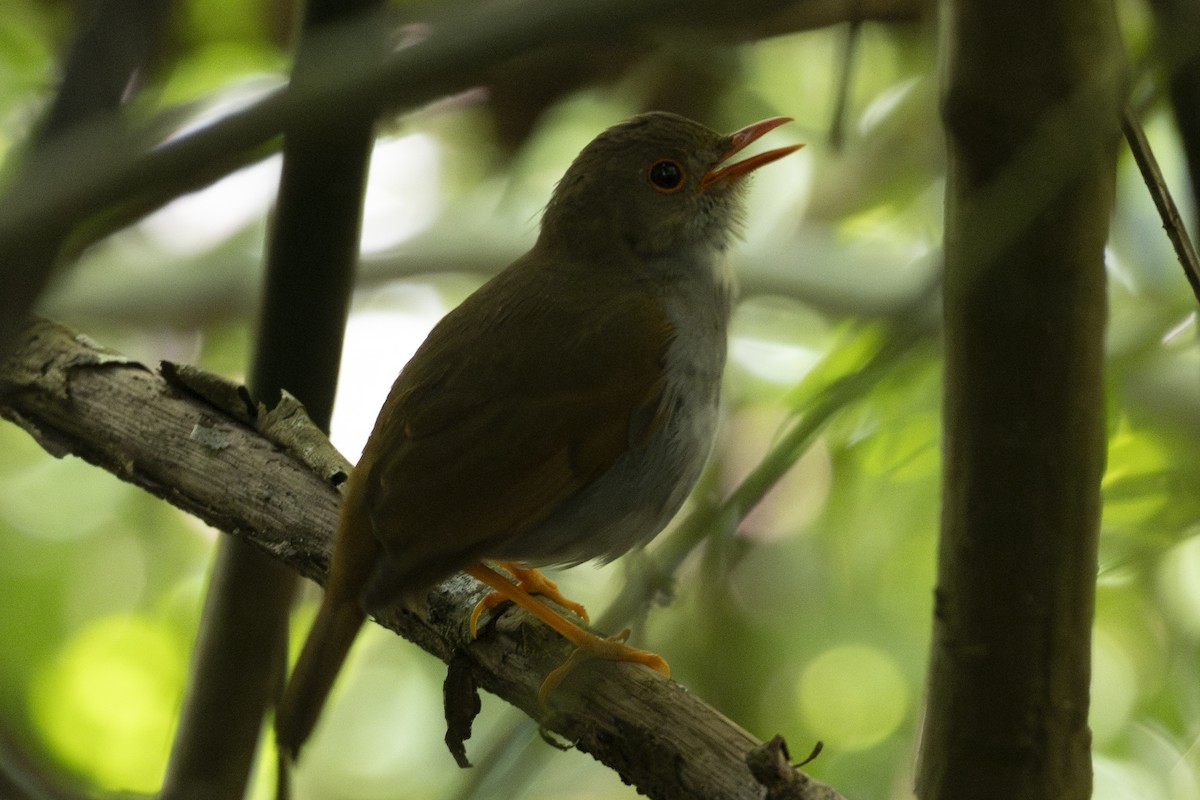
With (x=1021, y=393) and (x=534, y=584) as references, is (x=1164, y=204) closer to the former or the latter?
(x=1021, y=393)

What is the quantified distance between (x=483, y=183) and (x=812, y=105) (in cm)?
149

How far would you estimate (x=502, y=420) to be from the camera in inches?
120

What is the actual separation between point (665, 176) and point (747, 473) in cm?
119

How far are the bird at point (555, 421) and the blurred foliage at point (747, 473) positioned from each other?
241mm

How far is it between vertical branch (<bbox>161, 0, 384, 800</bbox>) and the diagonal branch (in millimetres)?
246

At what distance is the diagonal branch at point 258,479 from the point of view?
8.87 feet

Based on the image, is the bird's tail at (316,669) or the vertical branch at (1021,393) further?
the bird's tail at (316,669)

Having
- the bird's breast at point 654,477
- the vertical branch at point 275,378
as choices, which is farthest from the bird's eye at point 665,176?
the vertical branch at point 275,378

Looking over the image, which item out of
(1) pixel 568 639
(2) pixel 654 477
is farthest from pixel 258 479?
(2) pixel 654 477

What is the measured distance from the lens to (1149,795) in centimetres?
347

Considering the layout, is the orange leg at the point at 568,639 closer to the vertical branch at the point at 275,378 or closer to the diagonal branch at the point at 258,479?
the diagonal branch at the point at 258,479

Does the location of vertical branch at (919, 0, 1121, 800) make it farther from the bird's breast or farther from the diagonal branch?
the bird's breast

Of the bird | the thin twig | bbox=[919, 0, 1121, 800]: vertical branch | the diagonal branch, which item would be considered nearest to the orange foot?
the bird

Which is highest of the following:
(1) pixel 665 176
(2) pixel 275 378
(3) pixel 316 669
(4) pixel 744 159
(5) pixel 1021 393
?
(4) pixel 744 159
